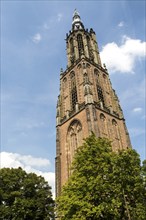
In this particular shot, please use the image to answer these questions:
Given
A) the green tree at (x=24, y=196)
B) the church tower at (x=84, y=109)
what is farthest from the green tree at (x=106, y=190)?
the church tower at (x=84, y=109)

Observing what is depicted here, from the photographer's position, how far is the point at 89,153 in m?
19.0

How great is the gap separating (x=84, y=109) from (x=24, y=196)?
632 inches

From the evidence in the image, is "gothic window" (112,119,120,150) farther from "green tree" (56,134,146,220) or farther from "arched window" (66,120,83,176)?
"green tree" (56,134,146,220)

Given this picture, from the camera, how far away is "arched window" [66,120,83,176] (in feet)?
118

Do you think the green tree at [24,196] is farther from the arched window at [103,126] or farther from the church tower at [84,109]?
the arched window at [103,126]

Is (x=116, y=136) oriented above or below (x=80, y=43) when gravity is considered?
below

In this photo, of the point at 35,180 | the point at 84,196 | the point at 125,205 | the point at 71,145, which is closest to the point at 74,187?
the point at 84,196

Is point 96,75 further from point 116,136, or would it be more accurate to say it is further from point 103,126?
point 116,136

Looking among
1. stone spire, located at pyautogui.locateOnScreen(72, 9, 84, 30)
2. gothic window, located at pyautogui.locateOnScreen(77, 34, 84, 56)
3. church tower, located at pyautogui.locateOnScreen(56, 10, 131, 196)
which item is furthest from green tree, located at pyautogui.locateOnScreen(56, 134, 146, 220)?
stone spire, located at pyautogui.locateOnScreen(72, 9, 84, 30)

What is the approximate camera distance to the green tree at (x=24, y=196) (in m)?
23.1

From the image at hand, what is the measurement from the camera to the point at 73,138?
37344 mm

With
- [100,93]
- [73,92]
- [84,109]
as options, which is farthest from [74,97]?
[84,109]

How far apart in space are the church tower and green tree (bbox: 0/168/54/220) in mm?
7242

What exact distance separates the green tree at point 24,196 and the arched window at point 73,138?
357 inches
